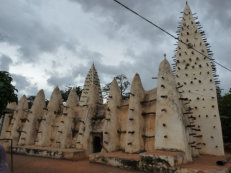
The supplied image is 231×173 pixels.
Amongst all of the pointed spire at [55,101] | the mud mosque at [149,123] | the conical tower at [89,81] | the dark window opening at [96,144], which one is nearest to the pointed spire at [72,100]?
the mud mosque at [149,123]

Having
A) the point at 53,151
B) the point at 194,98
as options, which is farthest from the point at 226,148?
the point at 53,151

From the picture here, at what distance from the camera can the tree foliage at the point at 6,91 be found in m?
7.08

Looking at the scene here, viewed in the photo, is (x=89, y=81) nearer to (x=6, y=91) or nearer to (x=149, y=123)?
(x=149, y=123)

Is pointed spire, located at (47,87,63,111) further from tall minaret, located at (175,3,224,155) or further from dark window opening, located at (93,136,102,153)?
tall minaret, located at (175,3,224,155)

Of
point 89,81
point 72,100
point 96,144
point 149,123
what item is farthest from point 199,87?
point 89,81

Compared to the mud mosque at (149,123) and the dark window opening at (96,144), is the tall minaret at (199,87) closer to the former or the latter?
the mud mosque at (149,123)

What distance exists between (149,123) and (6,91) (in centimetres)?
963

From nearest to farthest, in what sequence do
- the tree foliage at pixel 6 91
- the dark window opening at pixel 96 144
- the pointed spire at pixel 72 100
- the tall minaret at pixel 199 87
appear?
the tree foliage at pixel 6 91, the tall minaret at pixel 199 87, the dark window opening at pixel 96 144, the pointed spire at pixel 72 100

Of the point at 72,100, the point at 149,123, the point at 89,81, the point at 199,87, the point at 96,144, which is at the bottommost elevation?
the point at 96,144

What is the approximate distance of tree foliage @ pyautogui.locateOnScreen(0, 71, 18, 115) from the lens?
708 centimetres

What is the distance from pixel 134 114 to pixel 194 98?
6.88 meters

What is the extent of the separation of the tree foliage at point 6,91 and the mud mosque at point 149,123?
6.90m

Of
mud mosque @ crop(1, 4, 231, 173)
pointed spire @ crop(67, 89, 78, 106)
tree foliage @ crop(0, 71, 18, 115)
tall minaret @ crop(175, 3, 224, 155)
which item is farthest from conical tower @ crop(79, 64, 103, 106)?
tree foliage @ crop(0, 71, 18, 115)

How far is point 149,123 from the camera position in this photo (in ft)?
42.8
